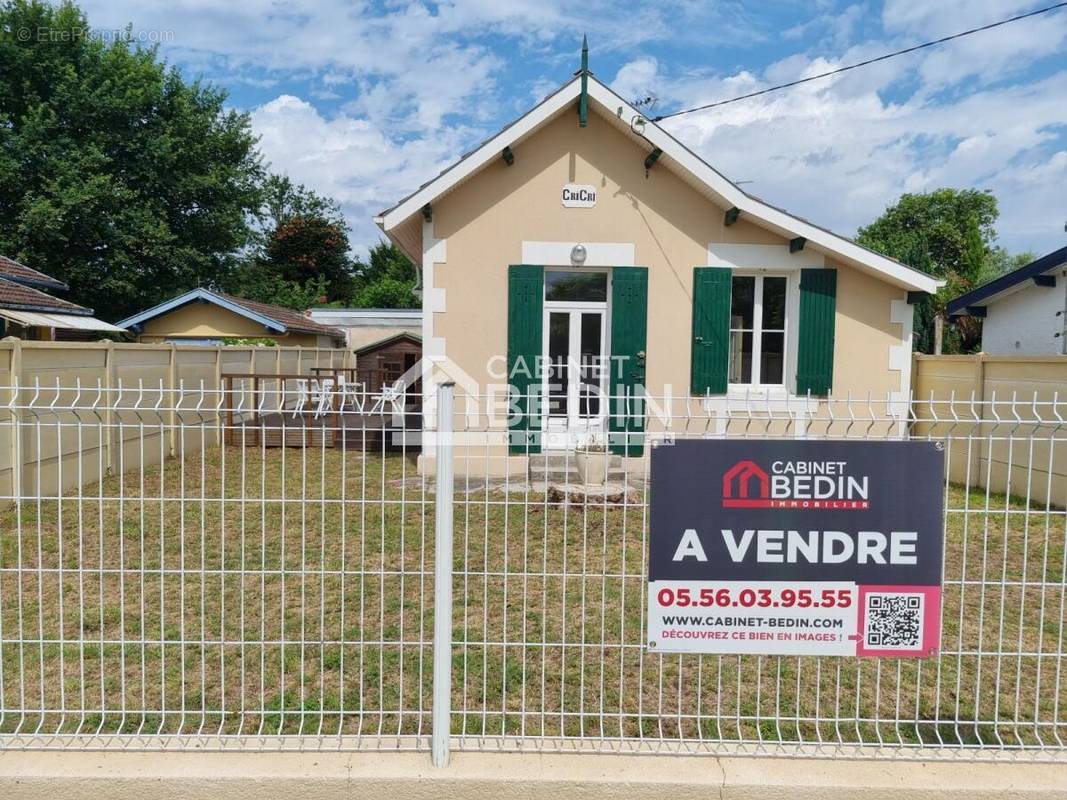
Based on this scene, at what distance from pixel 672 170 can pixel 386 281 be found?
32718mm

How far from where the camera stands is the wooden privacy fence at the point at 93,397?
6.25 meters

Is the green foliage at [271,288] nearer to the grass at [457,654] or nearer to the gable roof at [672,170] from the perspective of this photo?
the gable roof at [672,170]

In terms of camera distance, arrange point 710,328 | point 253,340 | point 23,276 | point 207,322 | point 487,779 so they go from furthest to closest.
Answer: point 207,322
point 253,340
point 23,276
point 710,328
point 487,779

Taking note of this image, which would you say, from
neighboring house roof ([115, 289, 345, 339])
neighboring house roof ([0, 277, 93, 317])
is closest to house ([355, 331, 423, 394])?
neighboring house roof ([115, 289, 345, 339])

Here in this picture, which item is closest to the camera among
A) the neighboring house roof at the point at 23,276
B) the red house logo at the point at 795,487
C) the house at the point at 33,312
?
the red house logo at the point at 795,487

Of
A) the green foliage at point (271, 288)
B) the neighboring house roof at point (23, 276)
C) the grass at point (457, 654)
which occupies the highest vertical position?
the green foliage at point (271, 288)

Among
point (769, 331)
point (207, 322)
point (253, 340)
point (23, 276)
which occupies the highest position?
point (23, 276)

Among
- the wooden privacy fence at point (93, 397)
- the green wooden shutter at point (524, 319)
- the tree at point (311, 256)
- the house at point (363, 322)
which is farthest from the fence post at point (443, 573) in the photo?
the tree at point (311, 256)

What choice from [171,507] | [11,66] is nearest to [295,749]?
[171,507]

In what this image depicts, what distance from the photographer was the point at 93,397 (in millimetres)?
7750

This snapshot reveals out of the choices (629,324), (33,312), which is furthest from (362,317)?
(629,324)

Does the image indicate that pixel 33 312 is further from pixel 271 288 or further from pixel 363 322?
pixel 271 288

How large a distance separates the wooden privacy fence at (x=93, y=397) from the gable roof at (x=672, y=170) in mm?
3503

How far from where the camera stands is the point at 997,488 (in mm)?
8805
